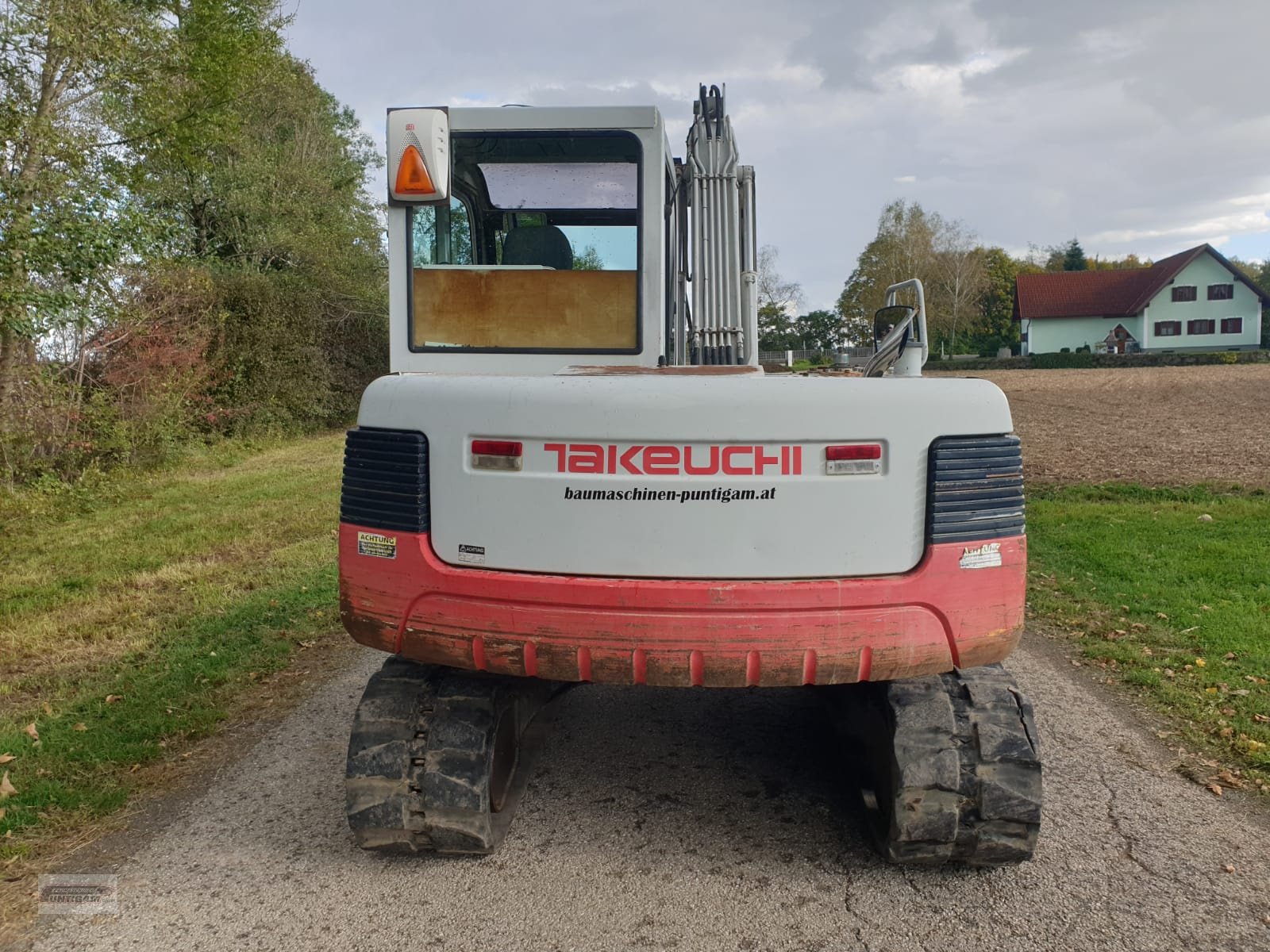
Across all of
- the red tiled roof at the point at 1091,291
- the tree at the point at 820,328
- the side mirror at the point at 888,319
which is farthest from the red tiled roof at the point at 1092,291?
the side mirror at the point at 888,319

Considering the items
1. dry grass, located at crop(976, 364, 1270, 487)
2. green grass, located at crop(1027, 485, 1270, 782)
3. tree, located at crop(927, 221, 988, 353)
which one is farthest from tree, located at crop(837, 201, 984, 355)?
green grass, located at crop(1027, 485, 1270, 782)

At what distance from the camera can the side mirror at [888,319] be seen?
419 cm

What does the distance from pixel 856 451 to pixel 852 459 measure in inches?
1.0

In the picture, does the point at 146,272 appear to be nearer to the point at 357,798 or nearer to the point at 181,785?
the point at 181,785

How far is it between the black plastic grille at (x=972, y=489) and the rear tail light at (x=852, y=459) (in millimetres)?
170

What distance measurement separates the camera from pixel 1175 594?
6.49 m

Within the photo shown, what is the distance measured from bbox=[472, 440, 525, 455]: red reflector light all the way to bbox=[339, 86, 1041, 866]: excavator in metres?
0.01

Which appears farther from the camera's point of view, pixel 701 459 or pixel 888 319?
pixel 888 319

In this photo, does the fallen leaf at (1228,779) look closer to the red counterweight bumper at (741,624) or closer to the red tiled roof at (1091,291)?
the red counterweight bumper at (741,624)

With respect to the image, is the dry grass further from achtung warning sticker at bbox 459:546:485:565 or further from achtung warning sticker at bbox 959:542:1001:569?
achtung warning sticker at bbox 459:546:485:565

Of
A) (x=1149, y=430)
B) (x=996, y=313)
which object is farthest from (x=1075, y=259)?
(x=1149, y=430)

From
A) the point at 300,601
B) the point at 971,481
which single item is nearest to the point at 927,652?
the point at 971,481

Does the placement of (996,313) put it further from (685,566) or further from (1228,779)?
(685,566)

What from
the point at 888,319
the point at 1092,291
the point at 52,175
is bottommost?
the point at 888,319
